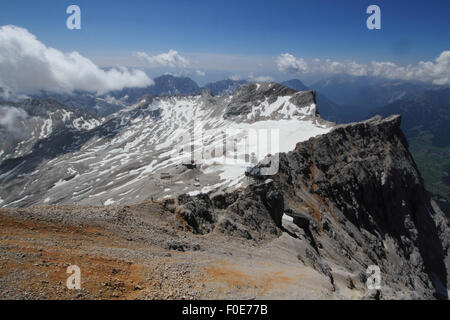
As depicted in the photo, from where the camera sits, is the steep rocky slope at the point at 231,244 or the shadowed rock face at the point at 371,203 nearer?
the steep rocky slope at the point at 231,244

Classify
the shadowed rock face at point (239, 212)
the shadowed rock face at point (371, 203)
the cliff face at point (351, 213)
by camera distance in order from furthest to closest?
the shadowed rock face at point (371, 203)
the cliff face at point (351, 213)
the shadowed rock face at point (239, 212)

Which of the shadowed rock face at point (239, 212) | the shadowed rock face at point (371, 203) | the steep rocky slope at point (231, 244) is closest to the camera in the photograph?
the steep rocky slope at point (231, 244)

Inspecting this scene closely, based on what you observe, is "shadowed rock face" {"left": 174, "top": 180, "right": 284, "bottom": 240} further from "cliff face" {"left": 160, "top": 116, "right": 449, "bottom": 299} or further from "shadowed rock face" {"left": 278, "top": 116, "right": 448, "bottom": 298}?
"shadowed rock face" {"left": 278, "top": 116, "right": 448, "bottom": 298}

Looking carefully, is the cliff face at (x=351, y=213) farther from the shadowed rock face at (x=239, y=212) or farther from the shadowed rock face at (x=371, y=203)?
the shadowed rock face at (x=371, y=203)

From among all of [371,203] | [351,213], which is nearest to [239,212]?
[351,213]

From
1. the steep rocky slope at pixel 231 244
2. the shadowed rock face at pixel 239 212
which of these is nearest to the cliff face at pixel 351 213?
the shadowed rock face at pixel 239 212

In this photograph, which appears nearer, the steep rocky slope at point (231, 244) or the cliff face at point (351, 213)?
the steep rocky slope at point (231, 244)

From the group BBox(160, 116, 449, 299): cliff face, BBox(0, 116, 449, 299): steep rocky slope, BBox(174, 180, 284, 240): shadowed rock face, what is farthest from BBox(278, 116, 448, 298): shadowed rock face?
BBox(174, 180, 284, 240): shadowed rock face
